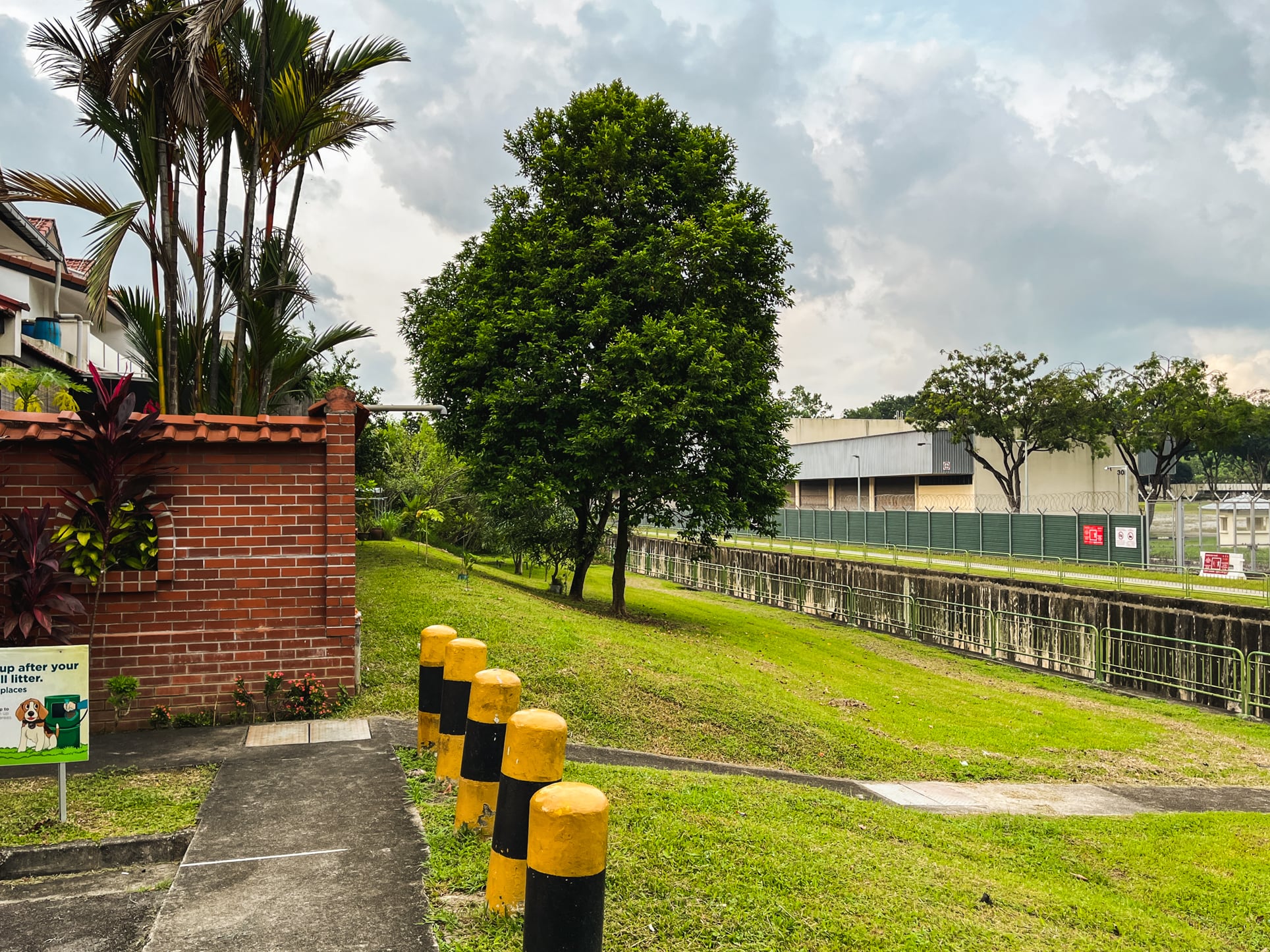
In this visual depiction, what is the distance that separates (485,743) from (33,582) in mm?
3887

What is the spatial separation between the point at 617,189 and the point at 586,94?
2352 millimetres

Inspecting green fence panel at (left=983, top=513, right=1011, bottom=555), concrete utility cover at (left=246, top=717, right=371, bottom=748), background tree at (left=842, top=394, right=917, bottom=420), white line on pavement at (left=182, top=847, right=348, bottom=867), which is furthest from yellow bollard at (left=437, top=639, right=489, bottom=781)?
background tree at (left=842, top=394, right=917, bottom=420)

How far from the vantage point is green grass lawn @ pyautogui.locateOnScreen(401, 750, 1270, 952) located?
14.1ft

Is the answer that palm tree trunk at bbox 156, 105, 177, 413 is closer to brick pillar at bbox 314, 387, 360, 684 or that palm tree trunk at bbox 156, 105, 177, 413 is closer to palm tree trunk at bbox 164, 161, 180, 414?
palm tree trunk at bbox 164, 161, 180, 414

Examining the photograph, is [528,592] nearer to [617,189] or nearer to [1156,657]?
[617,189]

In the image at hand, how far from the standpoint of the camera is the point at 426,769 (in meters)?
6.46

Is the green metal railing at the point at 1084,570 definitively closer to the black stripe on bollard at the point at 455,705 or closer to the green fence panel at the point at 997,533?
the green fence panel at the point at 997,533

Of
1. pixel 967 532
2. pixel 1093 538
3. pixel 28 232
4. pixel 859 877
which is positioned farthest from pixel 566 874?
pixel 967 532

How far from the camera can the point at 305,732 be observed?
7.54 metres

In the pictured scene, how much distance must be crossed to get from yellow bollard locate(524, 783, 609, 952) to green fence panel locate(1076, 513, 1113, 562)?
2968 centimetres

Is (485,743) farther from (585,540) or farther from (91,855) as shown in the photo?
(585,540)

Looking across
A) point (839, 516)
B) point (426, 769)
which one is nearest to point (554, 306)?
point (426, 769)

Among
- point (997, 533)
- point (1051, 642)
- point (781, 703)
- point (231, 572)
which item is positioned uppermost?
point (231, 572)

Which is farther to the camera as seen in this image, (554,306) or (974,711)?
(554,306)
